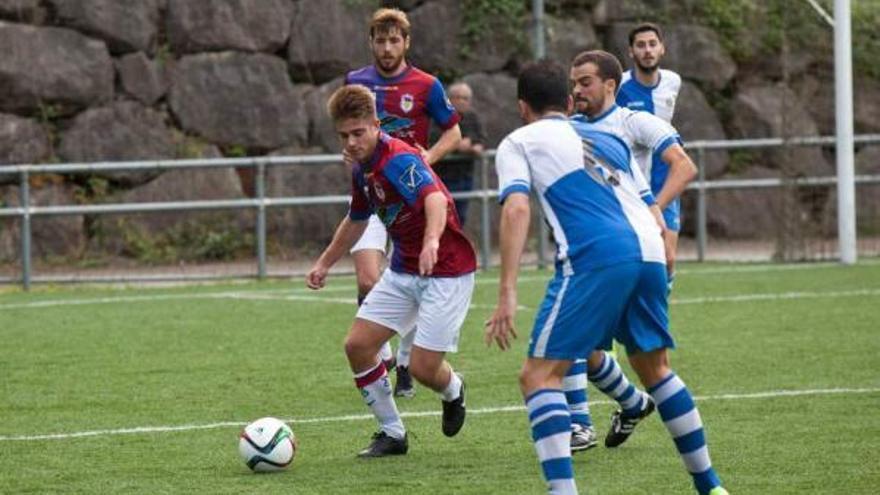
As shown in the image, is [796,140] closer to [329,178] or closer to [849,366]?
[329,178]

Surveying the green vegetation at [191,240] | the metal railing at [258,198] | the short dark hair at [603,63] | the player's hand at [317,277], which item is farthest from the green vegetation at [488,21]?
the short dark hair at [603,63]

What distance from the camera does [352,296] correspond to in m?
16.1

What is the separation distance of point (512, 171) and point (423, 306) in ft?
5.65

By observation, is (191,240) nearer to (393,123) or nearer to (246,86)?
(246,86)

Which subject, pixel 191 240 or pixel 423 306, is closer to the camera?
pixel 423 306

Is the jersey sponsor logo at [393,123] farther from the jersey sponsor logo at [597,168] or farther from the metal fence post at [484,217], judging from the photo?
the metal fence post at [484,217]

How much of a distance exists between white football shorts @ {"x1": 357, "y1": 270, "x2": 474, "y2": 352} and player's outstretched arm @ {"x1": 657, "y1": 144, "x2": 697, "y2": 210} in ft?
3.34

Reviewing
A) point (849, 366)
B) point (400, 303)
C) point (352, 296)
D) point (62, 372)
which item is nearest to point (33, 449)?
point (400, 303)

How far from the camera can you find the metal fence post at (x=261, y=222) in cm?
1794

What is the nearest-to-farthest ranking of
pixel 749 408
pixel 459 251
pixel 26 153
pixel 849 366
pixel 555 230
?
pixel 555 230 → pixel 459 251 → pixel 749 408 → pixel 849 366 → pixel 26 153

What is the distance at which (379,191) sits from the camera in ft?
27.0

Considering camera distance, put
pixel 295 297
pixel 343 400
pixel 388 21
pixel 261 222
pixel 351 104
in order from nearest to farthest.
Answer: pixel 351 104
pixel 343 400
pixel 388 21
pixel 295 297
pixel 261 222

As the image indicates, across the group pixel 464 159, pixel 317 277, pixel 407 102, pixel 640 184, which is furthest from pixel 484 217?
A: pixel 640 184

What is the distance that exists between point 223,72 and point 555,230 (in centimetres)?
1451
